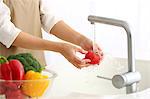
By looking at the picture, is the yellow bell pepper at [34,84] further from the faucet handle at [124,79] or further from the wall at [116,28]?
the wall at [116,28]

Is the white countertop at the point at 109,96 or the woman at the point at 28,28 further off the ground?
the woman at the point at 28,28

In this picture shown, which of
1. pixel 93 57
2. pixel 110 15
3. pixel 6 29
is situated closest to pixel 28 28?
pixel 6 29

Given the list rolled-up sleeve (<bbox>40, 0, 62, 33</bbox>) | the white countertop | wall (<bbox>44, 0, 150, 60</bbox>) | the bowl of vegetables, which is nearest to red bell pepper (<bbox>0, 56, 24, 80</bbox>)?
the bowl of vegetables

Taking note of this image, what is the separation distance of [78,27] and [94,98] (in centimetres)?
76

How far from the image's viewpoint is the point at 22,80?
0.61 meters

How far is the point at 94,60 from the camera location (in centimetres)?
80

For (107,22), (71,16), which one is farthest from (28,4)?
(71,16)

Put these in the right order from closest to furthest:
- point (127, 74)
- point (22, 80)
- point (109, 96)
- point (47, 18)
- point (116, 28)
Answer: point (22, 80) < point (109, 96) < point (127, 74) < point (47, 18) < point (116, 28)

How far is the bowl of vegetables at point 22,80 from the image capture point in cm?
→ 61

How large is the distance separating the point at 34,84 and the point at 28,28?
0.48 m

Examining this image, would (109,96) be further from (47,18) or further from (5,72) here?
(47,18)

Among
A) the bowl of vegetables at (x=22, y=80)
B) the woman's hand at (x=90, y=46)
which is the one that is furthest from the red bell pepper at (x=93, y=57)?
the bowl of vegetables at (x=22, y=80)

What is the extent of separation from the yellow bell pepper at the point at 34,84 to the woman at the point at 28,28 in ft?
0.66

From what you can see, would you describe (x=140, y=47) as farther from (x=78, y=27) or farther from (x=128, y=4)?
(x=78, y=27)
